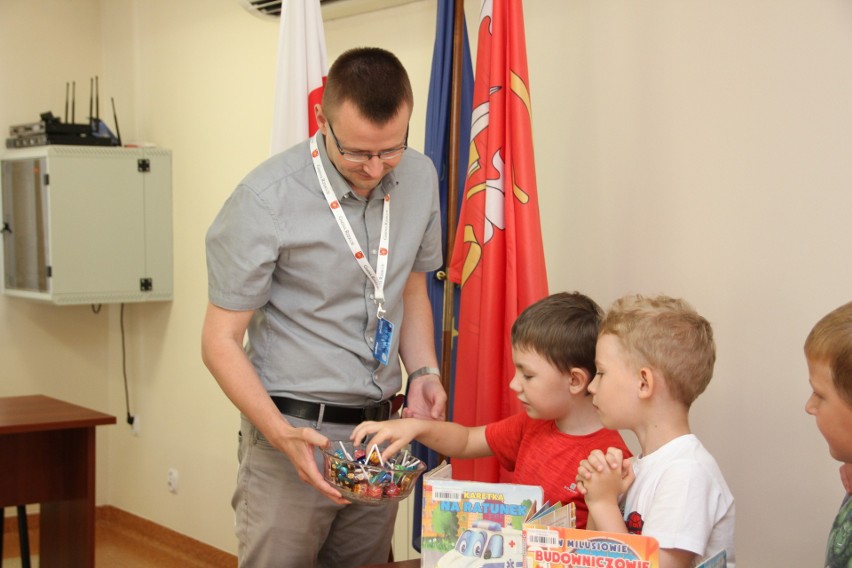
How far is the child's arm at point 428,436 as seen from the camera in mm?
1860

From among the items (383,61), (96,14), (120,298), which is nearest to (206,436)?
(120,298)

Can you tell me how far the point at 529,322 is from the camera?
6.63 feet

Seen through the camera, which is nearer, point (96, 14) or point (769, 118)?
point (769, 118)

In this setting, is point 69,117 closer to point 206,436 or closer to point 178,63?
point 178,63

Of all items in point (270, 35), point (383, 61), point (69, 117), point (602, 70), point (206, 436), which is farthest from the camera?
point (69, 117)

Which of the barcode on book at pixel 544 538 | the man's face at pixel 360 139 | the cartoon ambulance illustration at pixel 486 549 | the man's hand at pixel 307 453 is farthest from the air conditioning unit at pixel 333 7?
the barcode on book at pixel 544 538

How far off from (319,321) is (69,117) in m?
3.55

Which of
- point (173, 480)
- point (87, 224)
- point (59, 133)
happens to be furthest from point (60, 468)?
point (59, 133)

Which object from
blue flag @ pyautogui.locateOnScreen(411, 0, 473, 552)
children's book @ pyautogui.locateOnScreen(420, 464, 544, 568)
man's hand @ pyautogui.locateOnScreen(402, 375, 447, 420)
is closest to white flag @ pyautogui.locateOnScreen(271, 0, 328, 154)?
blue flag @ pyautogui.locateOnScreen(411, 0, 473, 552)

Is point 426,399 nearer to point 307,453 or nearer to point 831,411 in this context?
point 307,453

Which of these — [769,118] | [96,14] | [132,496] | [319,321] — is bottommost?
[132,496]

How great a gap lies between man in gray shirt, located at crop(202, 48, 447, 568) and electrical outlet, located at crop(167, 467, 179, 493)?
2.78m

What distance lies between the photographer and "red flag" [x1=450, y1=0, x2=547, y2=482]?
2.57m

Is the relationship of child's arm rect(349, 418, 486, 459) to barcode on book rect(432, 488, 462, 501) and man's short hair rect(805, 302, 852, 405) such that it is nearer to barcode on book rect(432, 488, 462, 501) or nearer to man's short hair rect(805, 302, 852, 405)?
barcode on book rect(432, 488, 462, 501)
